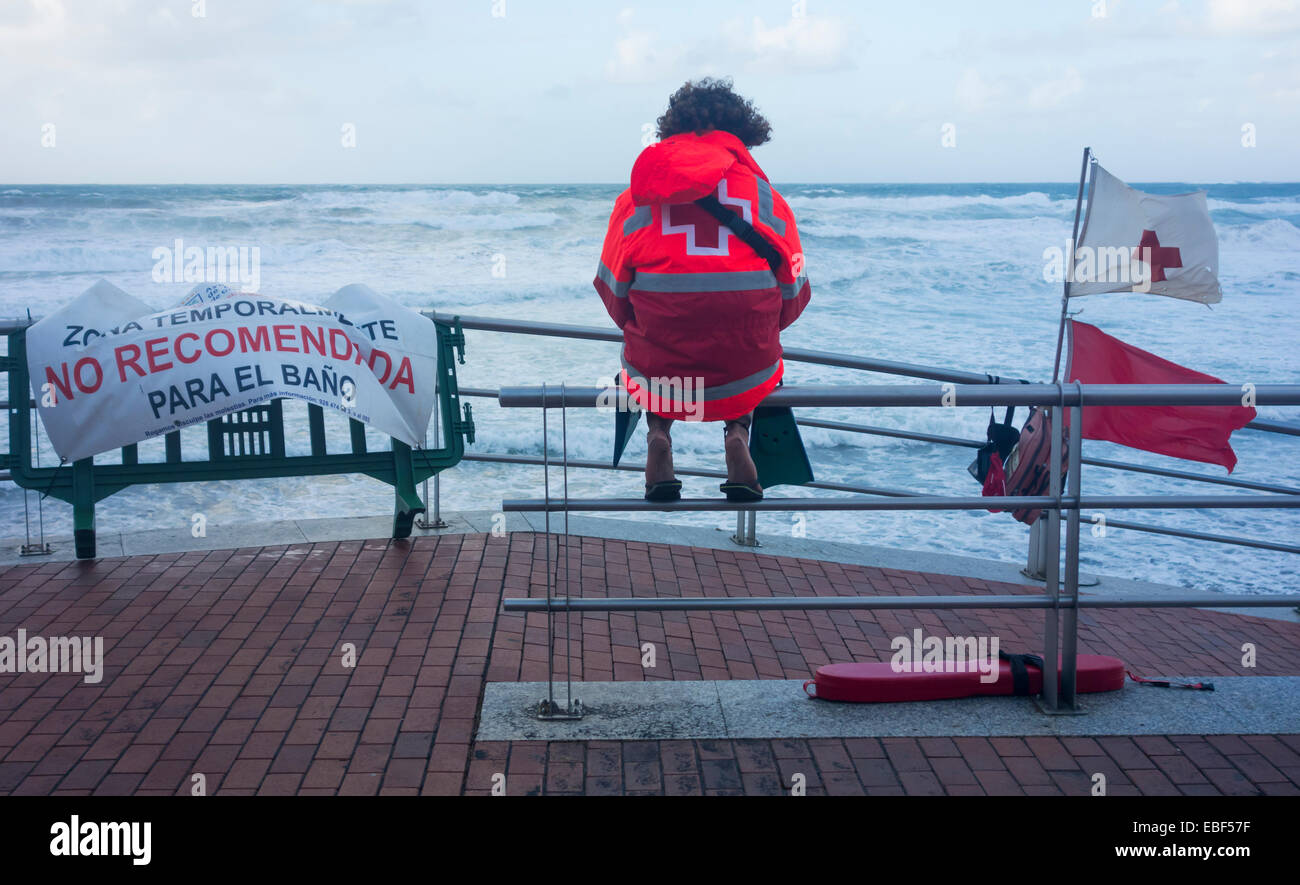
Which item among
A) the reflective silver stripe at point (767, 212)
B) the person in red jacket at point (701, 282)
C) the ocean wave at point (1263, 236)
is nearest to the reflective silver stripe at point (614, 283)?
the person in red jacket at point (701, 282)

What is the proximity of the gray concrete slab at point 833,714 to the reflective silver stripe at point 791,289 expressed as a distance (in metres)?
1.34

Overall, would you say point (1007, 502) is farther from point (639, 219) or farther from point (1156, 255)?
point (1156, 255)

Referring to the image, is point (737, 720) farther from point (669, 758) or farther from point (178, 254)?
point (178, 254)

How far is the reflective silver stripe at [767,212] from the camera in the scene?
10.6 ft

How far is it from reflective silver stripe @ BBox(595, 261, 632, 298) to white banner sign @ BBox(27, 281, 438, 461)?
2000 millimetres

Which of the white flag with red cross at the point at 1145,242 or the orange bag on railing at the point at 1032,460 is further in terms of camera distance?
the white flag with red cross at the point at 1145,242

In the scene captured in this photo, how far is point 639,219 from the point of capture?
3240 mm

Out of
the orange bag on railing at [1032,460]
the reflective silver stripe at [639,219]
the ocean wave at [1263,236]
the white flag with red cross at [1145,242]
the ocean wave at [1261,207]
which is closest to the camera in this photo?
the reflective silver stripe at [639,219]

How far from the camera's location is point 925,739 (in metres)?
3.26

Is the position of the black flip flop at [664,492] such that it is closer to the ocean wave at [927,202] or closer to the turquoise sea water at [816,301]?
the turquoise sea water at [816,301]

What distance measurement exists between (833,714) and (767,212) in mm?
1618

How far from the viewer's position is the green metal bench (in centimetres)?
486

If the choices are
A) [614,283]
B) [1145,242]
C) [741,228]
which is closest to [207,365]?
[614,283]

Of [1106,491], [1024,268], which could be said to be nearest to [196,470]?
[1106,491]
